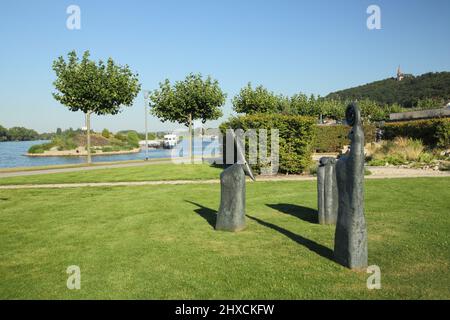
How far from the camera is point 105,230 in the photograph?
816cm

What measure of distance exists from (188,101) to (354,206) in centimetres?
2574

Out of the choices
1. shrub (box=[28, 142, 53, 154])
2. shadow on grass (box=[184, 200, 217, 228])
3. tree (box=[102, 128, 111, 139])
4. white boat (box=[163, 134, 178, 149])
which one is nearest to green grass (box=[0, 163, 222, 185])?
shadow on grass (box=[184, 200, 217, 228])

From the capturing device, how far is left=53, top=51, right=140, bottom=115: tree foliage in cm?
2522

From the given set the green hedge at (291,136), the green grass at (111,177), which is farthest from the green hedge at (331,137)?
the green grass at (111,177)

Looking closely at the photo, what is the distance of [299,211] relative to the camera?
994 cm

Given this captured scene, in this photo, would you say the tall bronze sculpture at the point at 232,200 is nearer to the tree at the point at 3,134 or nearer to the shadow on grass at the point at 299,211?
the shadow on grass at the point at 299,211

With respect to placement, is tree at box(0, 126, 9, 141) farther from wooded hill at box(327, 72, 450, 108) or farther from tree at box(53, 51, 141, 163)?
tree at box(53, 51, 141, 163)

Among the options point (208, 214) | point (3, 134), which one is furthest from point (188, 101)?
point (3, 134)

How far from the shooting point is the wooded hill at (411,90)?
83438mm

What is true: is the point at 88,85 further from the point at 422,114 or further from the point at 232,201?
the point at 422,114

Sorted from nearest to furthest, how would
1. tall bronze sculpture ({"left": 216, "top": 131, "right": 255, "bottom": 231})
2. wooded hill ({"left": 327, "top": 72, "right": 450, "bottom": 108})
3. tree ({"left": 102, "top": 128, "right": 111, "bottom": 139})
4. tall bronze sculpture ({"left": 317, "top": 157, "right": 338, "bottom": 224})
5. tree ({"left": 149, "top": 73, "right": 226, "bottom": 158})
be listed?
tall bronze sculpture ({"left": 216, "top": 131, "right": 255, "bottom": 231})
tall bronze sculpture ({"left": 317, "top": 157, "right": 338, "bottom": 224})
tree ({"left": 149, "top": 73, "right": 226, "bottom": 158})
wooded hill ({"left": 327, "top": 72, "right": 450, "bottom": 108})
tree ({"left": 102, "top": 128, "right": 111, "bottom": 139})

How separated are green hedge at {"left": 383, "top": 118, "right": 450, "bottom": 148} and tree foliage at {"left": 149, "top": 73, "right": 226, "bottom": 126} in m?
15.0
